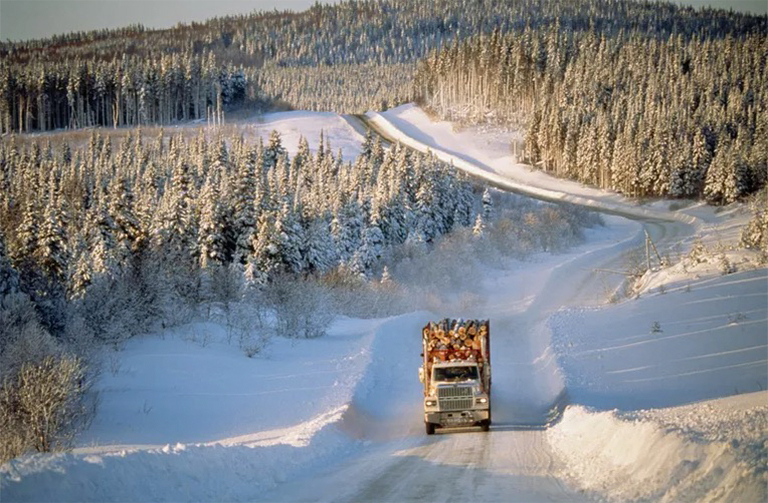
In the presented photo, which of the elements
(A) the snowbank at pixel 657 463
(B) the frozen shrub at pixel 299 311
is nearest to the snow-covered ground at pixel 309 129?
(B) the frozen shrub at pixel 299 311

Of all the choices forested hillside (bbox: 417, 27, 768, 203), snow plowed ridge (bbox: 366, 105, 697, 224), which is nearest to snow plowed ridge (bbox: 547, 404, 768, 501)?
snow plowed ridge (bbox: 366, 105, 697, 224)

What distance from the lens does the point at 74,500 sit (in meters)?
9.60

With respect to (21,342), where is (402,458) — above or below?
below

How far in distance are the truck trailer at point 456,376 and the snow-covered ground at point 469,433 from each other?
613 millimetres

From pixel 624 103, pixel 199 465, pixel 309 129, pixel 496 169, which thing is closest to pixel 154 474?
pixel 199 465

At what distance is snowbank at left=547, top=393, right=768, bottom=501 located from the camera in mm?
9367

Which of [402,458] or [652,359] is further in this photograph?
[652,359]

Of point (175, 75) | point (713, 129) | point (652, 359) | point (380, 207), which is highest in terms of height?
point (175, 75)

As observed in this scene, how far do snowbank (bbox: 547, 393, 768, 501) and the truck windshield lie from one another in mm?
3625

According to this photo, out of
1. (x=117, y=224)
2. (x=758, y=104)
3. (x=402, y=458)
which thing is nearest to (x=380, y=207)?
(x=117, y=224)

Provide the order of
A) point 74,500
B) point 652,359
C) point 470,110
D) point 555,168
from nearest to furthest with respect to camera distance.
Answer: point 74,500 < point 652,359 < point 555,168 < point 470,110

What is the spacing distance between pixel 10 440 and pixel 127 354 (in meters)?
9.95

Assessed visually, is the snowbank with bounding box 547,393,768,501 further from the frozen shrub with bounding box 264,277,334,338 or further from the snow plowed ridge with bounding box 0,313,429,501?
the frozen shrub with bounding box 264,277,334,338

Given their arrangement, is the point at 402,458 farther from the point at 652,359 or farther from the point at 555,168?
the point at 555,168
